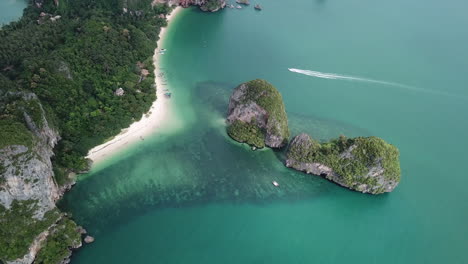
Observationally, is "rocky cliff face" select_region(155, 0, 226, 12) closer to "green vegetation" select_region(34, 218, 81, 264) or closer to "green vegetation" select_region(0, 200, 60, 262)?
"green vegetation" select_region(34, 218, 81, 264)

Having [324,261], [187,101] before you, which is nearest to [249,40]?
[187,101]

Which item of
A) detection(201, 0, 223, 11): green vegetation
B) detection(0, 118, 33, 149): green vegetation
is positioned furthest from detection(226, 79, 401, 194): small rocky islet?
detection(201, 0, 223, 11): green vegetation

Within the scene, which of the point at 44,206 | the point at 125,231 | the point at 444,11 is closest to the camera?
the point at 44,206

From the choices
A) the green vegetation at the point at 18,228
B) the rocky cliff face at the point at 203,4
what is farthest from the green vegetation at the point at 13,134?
the rocky cliff face at the point at 203,4

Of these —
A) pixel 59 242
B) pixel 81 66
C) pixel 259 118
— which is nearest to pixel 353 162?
pixel 259 118

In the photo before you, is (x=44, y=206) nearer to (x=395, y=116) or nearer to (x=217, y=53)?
(x=217, y=53)

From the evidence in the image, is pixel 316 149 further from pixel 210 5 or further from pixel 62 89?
pixel 210 5
